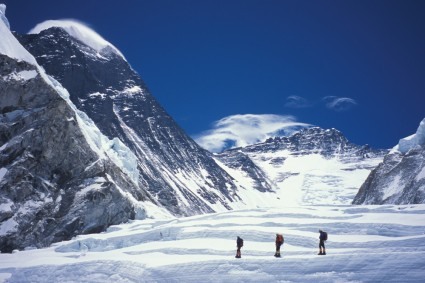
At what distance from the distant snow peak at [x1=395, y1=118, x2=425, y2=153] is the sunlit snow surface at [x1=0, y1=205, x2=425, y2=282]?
51206mm

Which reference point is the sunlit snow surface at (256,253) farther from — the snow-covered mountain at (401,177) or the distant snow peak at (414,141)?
the distant snow peak at (414,141)

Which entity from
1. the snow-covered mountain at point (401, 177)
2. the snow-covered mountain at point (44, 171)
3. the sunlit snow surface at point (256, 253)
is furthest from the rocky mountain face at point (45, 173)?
the snow-covered mountain at point (401, 177)

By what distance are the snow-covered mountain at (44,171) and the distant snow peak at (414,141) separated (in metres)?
54.3

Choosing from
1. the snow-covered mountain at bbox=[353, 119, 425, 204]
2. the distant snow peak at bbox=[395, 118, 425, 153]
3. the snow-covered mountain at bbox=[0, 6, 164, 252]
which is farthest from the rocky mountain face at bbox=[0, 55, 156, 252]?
the distant snow peak at bbox=[395, 118, 425, 153]

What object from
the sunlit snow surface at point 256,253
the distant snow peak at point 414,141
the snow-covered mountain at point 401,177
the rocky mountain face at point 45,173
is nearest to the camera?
the sunlit snow surface at point 256,253

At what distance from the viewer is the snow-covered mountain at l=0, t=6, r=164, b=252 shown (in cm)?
5600

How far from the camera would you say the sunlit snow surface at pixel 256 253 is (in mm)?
24286

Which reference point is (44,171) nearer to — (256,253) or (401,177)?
(256,253)

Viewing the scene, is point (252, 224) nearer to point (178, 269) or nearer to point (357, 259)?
point (178, 269)

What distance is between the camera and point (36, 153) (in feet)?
208

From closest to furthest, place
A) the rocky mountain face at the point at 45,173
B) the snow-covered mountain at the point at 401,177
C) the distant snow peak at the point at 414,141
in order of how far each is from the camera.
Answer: the rocky mountain face at the point at 45,173
the snow-covered mountain at the point at 401,177
the distant snow peak at the point at 414,141

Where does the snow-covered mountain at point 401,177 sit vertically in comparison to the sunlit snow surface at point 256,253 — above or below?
above

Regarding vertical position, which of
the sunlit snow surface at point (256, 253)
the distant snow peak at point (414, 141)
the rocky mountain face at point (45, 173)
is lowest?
the sunlit snow surface at point (256, 253)

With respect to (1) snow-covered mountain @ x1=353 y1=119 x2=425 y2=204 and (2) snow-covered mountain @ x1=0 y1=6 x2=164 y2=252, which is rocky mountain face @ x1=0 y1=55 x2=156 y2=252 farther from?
(1) snow-covered mountain @ x1=353 y1=119 x2=425 y2=204
